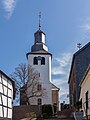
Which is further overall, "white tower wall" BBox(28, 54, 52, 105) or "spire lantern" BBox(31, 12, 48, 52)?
"spire lantern" BBox(31, 12, 48, 52)

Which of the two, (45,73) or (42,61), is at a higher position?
(42,61)

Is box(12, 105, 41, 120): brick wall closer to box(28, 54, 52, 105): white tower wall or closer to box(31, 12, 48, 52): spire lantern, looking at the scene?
box(28, 54, 52, 105): white tower wall

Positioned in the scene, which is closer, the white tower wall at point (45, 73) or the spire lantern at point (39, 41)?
the white tower wall at point (45, 73)

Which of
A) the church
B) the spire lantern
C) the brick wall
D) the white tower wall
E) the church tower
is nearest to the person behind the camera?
the brick wall

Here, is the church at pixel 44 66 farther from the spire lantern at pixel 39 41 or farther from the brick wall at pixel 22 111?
the brick wall at pixel 22 111

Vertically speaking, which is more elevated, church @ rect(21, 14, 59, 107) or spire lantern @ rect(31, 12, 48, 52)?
spire lantern @ rect(31, 12, 48, 52)

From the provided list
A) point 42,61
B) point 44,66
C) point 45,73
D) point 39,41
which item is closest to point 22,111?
point 45,73

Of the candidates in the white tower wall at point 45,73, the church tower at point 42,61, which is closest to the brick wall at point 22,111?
the white tower wall at point 45,73

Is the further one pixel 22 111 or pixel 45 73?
pixel 45 73

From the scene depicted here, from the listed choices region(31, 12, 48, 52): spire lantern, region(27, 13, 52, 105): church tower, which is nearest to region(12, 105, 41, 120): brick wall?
region(27, 13, 52, 105): church tower

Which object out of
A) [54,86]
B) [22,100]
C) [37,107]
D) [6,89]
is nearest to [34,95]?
[22,100]

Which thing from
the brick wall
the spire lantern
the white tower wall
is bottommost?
the brick wall

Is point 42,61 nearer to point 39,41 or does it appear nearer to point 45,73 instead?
point 45,73

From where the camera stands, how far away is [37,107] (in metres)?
50.8
